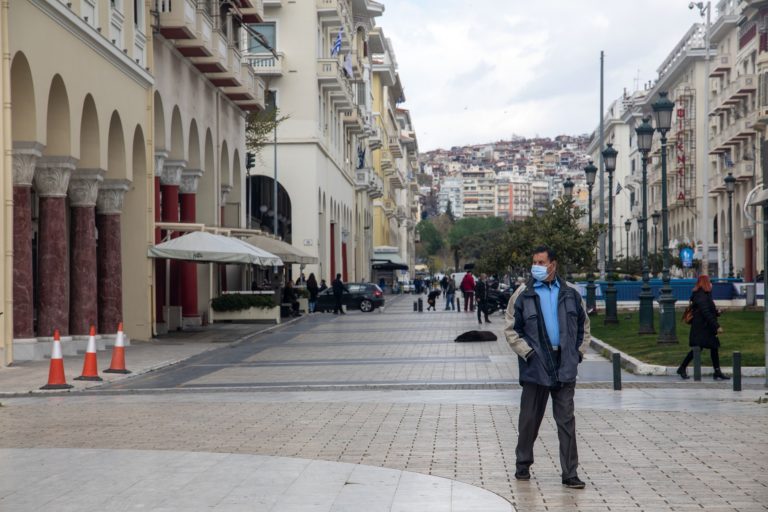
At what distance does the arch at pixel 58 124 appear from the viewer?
26.8 m

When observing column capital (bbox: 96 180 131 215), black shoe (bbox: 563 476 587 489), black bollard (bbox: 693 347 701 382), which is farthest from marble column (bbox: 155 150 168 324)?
black shoe (bbox: 563 476 587 489)

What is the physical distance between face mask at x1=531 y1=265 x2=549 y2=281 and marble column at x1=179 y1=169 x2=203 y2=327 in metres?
30.9

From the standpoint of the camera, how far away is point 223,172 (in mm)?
47156

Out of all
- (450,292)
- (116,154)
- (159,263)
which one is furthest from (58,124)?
(450,292)

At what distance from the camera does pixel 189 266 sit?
4034 cm

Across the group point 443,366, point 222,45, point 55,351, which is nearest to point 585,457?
point 55,351

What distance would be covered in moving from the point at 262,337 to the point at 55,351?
15.9m

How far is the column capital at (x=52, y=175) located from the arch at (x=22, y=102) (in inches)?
88.5

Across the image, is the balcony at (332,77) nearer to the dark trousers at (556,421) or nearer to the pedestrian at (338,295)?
the pedestrian at (338,295)

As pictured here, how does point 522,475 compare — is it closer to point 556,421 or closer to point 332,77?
point 556,421

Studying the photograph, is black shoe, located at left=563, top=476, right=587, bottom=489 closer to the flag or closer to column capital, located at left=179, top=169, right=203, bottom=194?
column capital, located at left=179, top=169, right=203, bottom=194

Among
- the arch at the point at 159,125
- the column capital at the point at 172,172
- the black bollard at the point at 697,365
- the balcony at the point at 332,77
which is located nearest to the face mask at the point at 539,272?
the black bollard at the point at 697,365

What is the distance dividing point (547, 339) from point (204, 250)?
23.8m

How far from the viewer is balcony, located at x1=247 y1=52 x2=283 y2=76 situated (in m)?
61.3
